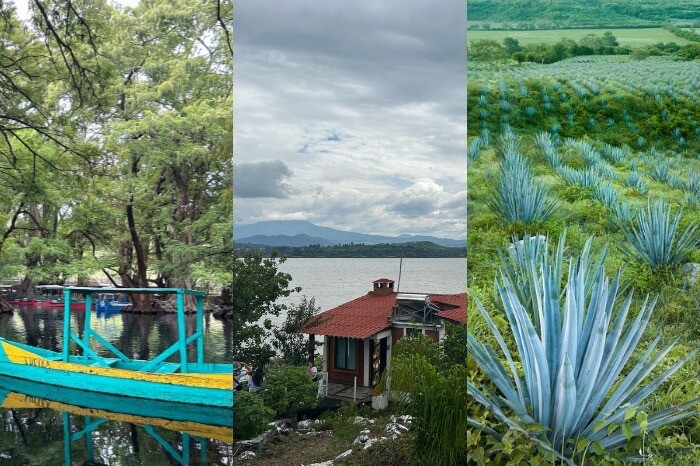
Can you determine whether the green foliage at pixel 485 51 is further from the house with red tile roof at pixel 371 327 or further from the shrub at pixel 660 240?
the house with red tile roof at pixel 371 327

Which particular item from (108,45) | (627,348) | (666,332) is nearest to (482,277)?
(627,348)

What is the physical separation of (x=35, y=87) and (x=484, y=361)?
2.84m

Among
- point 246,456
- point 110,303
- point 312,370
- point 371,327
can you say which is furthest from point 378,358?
point 110,303

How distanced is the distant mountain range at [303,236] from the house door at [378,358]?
563 millimetres

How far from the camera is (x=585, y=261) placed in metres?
3.19

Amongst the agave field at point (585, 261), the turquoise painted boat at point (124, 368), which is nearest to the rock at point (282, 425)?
the turquoise painted boat at point (124, 368)

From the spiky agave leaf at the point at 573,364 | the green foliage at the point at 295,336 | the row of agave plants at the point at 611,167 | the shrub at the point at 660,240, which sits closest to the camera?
the spiky agave leaf at the point at 573,364

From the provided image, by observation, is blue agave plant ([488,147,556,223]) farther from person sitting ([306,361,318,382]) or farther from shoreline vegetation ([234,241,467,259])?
person sitting ([306,361,318,382])

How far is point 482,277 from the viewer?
328cm

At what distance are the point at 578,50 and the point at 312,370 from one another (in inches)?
90.1

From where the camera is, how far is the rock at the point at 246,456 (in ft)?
11.0

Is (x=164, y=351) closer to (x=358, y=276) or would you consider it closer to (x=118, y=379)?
(x=118, y=379)

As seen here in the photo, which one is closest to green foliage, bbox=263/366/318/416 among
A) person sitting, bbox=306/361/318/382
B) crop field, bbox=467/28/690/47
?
person sitting, bbox=306/361/318/382

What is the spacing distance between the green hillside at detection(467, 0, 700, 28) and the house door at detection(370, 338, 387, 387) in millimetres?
1844
